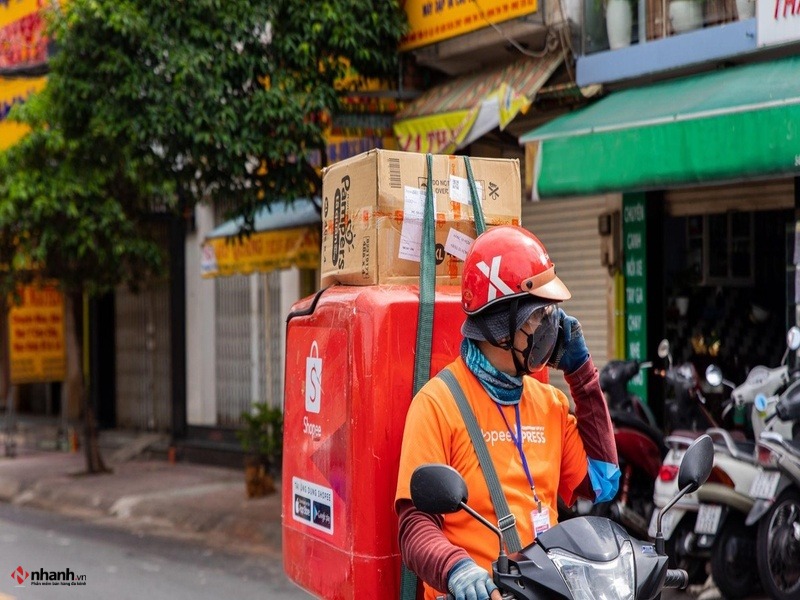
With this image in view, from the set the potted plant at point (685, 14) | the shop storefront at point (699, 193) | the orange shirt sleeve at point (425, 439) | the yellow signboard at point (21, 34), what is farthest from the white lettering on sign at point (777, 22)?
the yellow signboard at point (21, 34)

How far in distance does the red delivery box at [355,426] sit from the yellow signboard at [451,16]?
6101 mm

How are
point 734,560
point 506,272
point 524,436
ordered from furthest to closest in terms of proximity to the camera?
point 734,560 < point 524,436 < point 506,272

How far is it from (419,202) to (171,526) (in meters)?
8.24

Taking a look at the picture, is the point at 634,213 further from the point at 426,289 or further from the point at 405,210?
the point at 426,289

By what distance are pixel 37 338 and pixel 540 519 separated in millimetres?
14649

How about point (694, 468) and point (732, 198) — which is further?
point (732, 198)

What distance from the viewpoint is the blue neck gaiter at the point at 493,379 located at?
2.91 m

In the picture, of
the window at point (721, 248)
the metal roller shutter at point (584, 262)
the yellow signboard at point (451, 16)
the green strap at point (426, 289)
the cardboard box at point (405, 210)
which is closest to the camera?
the green strap at point (426, 289)

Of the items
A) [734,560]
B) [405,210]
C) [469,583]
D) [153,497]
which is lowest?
[153,497]

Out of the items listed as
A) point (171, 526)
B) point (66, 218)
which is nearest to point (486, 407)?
point (171, 526)

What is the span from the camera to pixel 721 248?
8.91m

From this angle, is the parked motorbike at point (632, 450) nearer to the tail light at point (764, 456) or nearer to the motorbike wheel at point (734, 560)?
the motorbike wheel at point (734, 560)

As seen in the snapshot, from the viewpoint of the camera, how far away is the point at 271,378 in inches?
534

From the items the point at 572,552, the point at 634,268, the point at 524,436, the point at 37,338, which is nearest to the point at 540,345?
the point at 524,436
